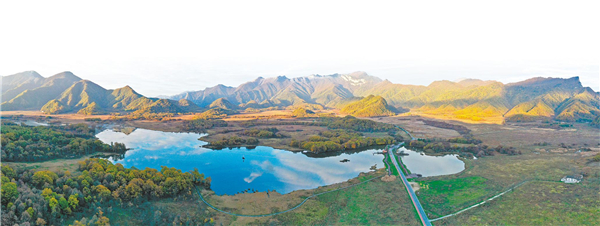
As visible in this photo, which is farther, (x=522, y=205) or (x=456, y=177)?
(x=456, y=177)

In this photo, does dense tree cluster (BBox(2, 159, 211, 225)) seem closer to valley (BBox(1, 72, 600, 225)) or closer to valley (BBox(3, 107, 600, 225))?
valley (BBox(1, 72, 600, 225))

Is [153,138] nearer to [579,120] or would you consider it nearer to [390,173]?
[390,173]

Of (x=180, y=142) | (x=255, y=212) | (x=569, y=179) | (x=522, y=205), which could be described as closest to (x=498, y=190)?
(x=522, y=205)

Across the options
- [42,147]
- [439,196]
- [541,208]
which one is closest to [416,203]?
[439,196]

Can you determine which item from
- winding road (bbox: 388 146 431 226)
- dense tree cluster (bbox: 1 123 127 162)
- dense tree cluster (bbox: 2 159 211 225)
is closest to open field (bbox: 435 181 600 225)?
winding road (bbox: 388 146 431 226)

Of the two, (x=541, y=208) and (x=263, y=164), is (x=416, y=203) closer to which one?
(x=541, y=208)

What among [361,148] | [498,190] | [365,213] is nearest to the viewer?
[365,213]

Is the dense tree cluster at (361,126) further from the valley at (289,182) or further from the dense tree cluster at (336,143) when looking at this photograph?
the valley at (289,182)

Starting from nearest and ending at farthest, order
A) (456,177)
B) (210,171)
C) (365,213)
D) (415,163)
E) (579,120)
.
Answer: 1. (365,213)
2. (456,177)
3. (210,171)
4. (415,163)
5. (579,120)
